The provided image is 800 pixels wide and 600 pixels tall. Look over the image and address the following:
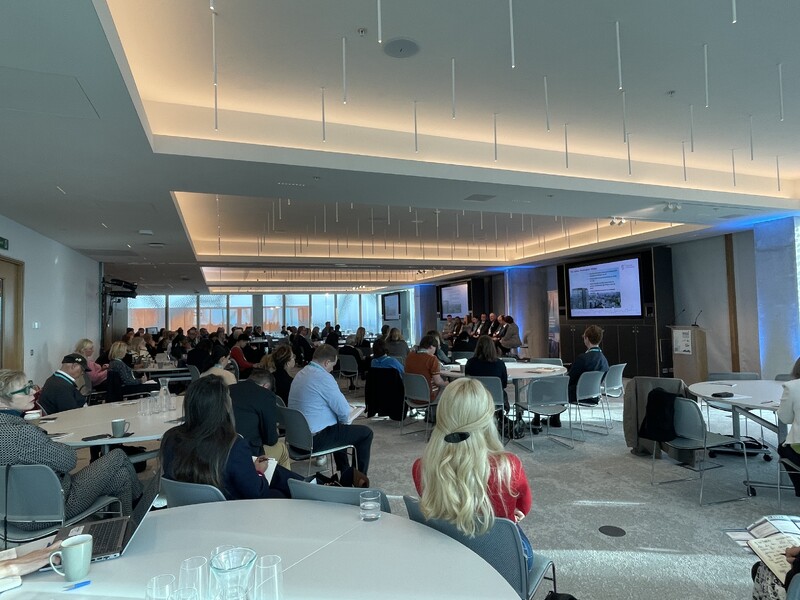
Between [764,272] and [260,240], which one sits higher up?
[260,240]

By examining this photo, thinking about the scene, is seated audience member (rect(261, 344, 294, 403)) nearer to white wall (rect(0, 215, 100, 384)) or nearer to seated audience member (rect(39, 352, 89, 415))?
seated audience member (rect(39, 352, 89, 415))

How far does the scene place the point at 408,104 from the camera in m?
4.72

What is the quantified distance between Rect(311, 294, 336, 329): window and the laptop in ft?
80.0

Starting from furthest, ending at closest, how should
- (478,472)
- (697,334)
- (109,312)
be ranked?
1. (109,312)
2. (697,334)
3. (478,472)

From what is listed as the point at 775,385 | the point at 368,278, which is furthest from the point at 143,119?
the point at 368,278

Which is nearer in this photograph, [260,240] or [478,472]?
[478,472]

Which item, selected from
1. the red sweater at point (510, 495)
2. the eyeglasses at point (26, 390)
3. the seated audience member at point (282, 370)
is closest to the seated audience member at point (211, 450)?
the red sweater at point (510, 495)

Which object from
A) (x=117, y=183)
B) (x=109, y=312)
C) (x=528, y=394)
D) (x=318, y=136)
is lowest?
(x=528, y=394)

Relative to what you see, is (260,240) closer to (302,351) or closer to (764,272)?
(302,351)

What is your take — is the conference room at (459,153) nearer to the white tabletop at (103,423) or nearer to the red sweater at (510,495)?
the red sweater at (510,495)

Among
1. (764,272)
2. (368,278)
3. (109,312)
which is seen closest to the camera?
(764,272)

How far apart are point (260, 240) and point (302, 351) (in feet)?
9.68

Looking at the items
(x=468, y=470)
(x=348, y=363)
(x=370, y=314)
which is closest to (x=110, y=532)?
(x=468, y=470)

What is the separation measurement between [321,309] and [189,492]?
24.3m
